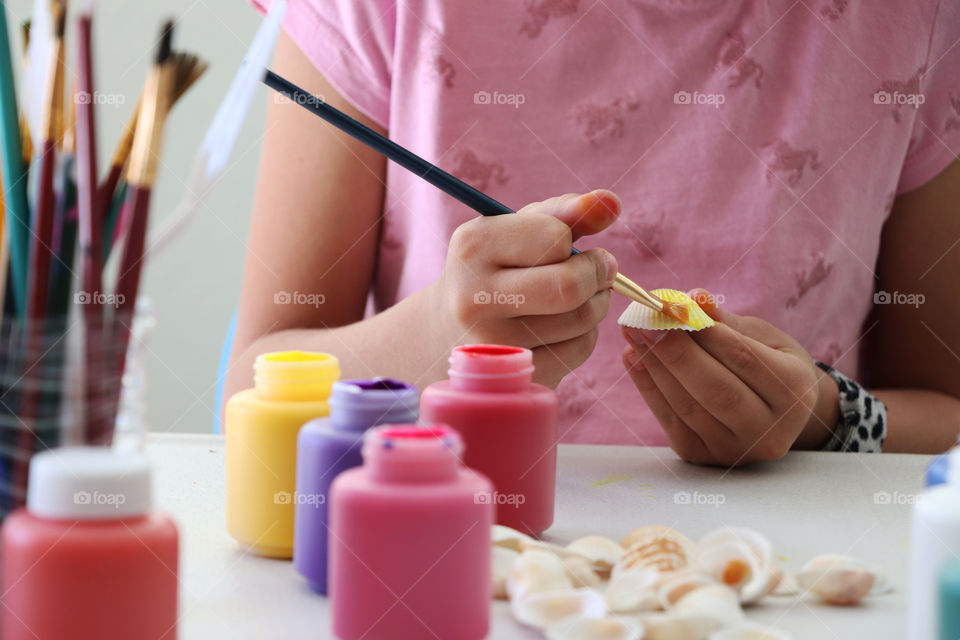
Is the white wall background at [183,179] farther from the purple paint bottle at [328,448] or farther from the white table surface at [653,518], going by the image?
the purple paint bottle at [328,448]

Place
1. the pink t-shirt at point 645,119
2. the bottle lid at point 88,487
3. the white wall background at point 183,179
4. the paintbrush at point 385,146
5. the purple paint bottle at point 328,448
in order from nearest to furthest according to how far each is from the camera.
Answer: the bottle lid at point 88,487 → the purple paint bottle at point 328,448 → the paintbrush at point 385,146 → the pink t-shirt at point 645,119 → the white wall background at point 183,179

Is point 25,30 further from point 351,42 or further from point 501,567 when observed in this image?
point 351,42

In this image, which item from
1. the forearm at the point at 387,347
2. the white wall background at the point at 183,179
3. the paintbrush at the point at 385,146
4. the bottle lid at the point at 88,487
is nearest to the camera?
the bottle lid at the point at 88,487

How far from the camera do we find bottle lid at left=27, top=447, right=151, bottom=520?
30cm

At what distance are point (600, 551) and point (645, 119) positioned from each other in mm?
495

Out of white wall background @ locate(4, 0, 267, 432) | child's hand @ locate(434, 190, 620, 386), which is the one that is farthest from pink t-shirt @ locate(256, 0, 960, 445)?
white wall background @ locate(4, 0, 267, 432)

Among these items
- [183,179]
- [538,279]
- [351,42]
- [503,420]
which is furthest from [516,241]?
[183,179]

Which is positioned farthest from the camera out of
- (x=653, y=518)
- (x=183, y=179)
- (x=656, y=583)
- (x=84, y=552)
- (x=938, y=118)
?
(x=183, y=179)

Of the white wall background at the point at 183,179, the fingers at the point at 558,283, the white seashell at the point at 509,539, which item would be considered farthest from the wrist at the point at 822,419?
the white wall background at the point at 183,179

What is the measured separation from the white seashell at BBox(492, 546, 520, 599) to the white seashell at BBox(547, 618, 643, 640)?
0.13 ft

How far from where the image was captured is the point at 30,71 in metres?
0.36

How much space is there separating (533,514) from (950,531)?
21cm

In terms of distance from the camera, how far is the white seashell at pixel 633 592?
1.27ft

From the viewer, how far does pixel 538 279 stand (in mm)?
555
